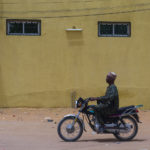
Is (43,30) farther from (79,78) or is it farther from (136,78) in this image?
(136,78)

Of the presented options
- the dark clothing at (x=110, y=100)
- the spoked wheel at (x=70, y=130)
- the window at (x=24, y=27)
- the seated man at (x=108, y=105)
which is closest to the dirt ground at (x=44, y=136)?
the spoked wheel at (x=70, y=130)

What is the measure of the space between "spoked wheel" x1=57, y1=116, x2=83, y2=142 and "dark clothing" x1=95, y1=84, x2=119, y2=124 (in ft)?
1.57

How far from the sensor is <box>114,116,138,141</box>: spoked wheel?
32.2ft

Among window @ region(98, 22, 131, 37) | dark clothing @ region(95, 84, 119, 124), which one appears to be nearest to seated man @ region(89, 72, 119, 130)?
dark clothing @ region(95, 84, 119, 124)

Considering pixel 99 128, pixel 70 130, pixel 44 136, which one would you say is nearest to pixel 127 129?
pixel 99 128

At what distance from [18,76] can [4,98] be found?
95 centimetres

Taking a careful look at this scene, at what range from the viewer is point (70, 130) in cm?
965

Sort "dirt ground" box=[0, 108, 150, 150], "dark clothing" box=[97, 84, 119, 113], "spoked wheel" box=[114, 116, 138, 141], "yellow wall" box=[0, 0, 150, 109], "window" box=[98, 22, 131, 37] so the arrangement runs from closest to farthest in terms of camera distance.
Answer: "dirt ground" box=[0, 108, 150, 150], "dark clothing" box=[97, 84, 119, 113], "spoked wheel" box=[114, 116, 138, 141], "yellow wall" box=[0, 0, 150, 109], "window" box=[98, 22, 131, 37]

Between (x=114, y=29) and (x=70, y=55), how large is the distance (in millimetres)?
1928

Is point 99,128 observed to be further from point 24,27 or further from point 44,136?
point 24,27

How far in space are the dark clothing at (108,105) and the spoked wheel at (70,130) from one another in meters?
0.48

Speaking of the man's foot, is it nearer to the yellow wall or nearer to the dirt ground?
the dirt ground

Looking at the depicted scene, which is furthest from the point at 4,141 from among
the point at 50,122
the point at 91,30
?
the point at 91,30

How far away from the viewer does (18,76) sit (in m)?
16.0
